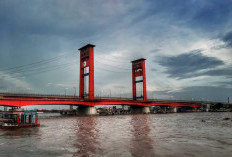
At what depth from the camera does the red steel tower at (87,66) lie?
83.3m

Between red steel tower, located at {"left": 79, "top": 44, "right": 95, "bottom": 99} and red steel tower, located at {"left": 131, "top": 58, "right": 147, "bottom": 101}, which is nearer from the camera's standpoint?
red steel tower, located at {"left": 79, "top": 44, "right": 95, "bottom": 99}

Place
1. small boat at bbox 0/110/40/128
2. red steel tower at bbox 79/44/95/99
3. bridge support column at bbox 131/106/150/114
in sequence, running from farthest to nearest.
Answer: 1. bridge support column at bbox 131/106/150/114
2. red steel tower at bbox 79/44/95/99
3. small boat at bbox 0/110/40/128

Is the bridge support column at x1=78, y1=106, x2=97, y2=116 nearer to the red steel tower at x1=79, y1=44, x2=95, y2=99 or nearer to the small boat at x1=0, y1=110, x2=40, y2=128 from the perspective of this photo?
the red steel tower at x1=79, y1=44, x2=95, y2=99

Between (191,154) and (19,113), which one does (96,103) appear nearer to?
(19,113)

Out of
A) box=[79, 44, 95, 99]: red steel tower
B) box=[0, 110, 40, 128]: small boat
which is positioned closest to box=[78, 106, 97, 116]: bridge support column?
box=[79, 44, 95, 99]: red steel tower

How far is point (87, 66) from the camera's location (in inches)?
3506

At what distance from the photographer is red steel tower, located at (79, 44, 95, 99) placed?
83.3 metres

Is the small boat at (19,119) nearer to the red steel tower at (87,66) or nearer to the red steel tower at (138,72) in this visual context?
the red steel tower at (87,66)

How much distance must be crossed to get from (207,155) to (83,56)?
8356 cm

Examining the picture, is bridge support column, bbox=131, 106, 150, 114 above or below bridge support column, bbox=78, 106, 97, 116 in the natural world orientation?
below

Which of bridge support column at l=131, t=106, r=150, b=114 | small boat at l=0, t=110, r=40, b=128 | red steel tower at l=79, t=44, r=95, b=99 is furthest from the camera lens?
bridge support column at l=131, t=106, r=150, b=114

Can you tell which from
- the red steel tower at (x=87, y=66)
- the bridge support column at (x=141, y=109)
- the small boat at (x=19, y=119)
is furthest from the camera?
the bridge support column at (x=141, y=109)

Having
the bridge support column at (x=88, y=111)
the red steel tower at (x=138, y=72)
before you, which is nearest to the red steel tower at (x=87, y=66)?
the bridge support column at (x=88, y=111)

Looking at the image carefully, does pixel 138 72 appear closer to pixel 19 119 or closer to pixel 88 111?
pixel 88 111
